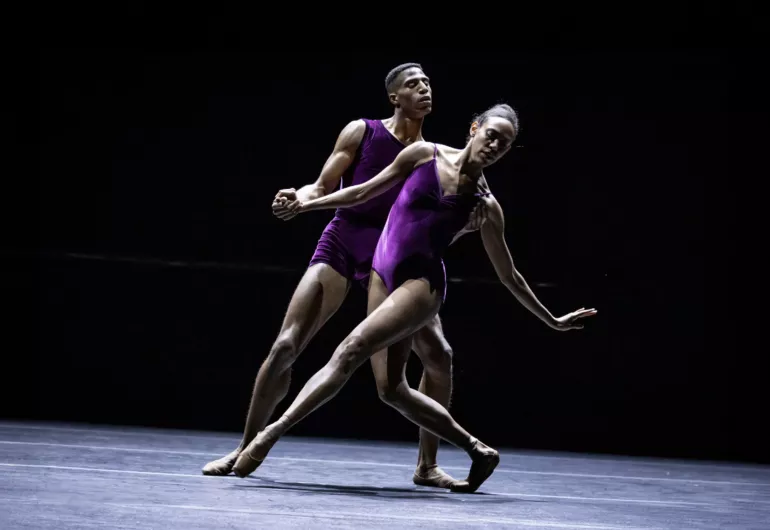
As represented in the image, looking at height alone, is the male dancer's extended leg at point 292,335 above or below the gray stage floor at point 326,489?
above

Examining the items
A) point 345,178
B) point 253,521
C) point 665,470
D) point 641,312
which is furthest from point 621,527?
point 641,312

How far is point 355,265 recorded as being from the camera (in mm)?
4023

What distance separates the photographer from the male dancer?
3918 mm

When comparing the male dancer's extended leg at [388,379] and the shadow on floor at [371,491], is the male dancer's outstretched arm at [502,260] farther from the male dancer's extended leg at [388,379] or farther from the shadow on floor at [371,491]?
the shadow on floor at [371,491]

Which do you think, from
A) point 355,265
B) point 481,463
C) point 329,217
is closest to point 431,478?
point 481,463

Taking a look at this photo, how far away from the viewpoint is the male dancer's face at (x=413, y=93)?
400 cm

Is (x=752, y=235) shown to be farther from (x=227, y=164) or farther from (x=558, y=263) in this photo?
(x=227, y=164)

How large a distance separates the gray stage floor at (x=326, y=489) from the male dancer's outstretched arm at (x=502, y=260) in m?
0.59

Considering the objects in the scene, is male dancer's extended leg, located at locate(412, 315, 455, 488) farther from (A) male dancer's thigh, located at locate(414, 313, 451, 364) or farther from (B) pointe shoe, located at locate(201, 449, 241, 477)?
(B) pointe shoe, located at locate(201, 449, 241, 477)

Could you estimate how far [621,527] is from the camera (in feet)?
9.98

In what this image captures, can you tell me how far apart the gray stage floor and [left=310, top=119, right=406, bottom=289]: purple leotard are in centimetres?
74

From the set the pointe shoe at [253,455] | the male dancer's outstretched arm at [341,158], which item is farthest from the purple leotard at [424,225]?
the pointe shoe at [253,455]

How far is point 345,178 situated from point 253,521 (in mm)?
1680

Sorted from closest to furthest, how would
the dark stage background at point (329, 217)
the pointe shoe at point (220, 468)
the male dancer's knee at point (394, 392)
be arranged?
the male dancer's knee at point (394, 392), the pointe shoe at point (220, 468), the dark stage background at point (329, 217)
